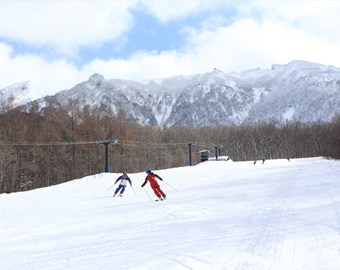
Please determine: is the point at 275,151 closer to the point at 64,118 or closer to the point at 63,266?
the point at 64,118

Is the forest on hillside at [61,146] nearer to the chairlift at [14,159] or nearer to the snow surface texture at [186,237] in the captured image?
the chairlift at [14,159]

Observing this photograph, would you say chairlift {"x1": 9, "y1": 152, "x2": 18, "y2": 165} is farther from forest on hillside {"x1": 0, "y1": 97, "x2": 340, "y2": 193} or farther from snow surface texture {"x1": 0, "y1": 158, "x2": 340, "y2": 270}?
snow surface texture {"x1": 0, "y1": 158, "x2": 340, "y2": 270}

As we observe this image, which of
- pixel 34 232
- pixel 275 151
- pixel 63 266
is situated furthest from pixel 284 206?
pixel 275 151

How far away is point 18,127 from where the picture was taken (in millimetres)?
37062

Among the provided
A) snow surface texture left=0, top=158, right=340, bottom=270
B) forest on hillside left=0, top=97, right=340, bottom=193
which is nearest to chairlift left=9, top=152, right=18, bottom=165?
forest on hillside left=0, top=97, right=340, bottom=193

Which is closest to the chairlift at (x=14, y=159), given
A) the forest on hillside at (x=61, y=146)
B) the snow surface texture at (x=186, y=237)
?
the forest on hillside at (x=61, y=146)

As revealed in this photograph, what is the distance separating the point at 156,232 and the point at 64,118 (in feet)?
136

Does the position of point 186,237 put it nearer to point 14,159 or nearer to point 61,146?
point 14,159

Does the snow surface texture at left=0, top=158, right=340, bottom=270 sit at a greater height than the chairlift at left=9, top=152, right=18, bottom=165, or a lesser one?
lesser

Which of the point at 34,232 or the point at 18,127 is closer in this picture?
the point at 34,232

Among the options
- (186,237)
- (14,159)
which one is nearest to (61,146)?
(14,159)

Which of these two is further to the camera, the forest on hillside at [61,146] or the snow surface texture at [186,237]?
the forest on hillside at [61,146]

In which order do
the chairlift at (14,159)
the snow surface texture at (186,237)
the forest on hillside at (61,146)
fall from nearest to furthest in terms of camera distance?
the snow surface texture at (186,237)
the chairlift at (14,159)
the forest on hillside at (61,146)

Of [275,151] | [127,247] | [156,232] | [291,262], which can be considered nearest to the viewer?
[291,262]
